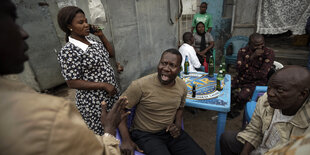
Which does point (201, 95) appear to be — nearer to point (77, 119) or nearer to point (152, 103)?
point (152, 103)

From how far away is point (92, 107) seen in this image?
1.96m

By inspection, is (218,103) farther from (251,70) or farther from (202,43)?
(202,43)

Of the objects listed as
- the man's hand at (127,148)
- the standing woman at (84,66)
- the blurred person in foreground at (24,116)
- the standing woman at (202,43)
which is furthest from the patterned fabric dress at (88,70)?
the standing woman at (202,43)

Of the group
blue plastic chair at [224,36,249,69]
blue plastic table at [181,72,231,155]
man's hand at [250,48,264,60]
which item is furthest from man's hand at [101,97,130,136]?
blue plastic chair at [224,36,249,69]

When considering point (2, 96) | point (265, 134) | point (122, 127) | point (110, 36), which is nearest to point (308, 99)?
point (265, 134)

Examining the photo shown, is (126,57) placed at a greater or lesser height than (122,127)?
greater

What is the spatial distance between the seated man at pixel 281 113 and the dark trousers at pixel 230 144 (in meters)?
0.13

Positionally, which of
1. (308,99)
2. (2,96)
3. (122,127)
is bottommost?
(122,127)

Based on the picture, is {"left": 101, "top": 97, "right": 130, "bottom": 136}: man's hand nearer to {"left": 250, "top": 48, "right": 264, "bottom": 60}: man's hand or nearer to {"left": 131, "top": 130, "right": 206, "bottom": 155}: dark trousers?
{"left": 131, "top": 130, "right": 206, "bottom": 155}: dark trousers

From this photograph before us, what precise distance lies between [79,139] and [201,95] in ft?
6.63

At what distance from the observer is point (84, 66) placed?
1.78 metres

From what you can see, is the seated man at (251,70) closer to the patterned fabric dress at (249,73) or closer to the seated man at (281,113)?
the patterned fabric dress at (249,73)

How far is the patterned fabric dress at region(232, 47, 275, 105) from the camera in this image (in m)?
3.26

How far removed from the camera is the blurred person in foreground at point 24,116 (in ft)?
1.64
